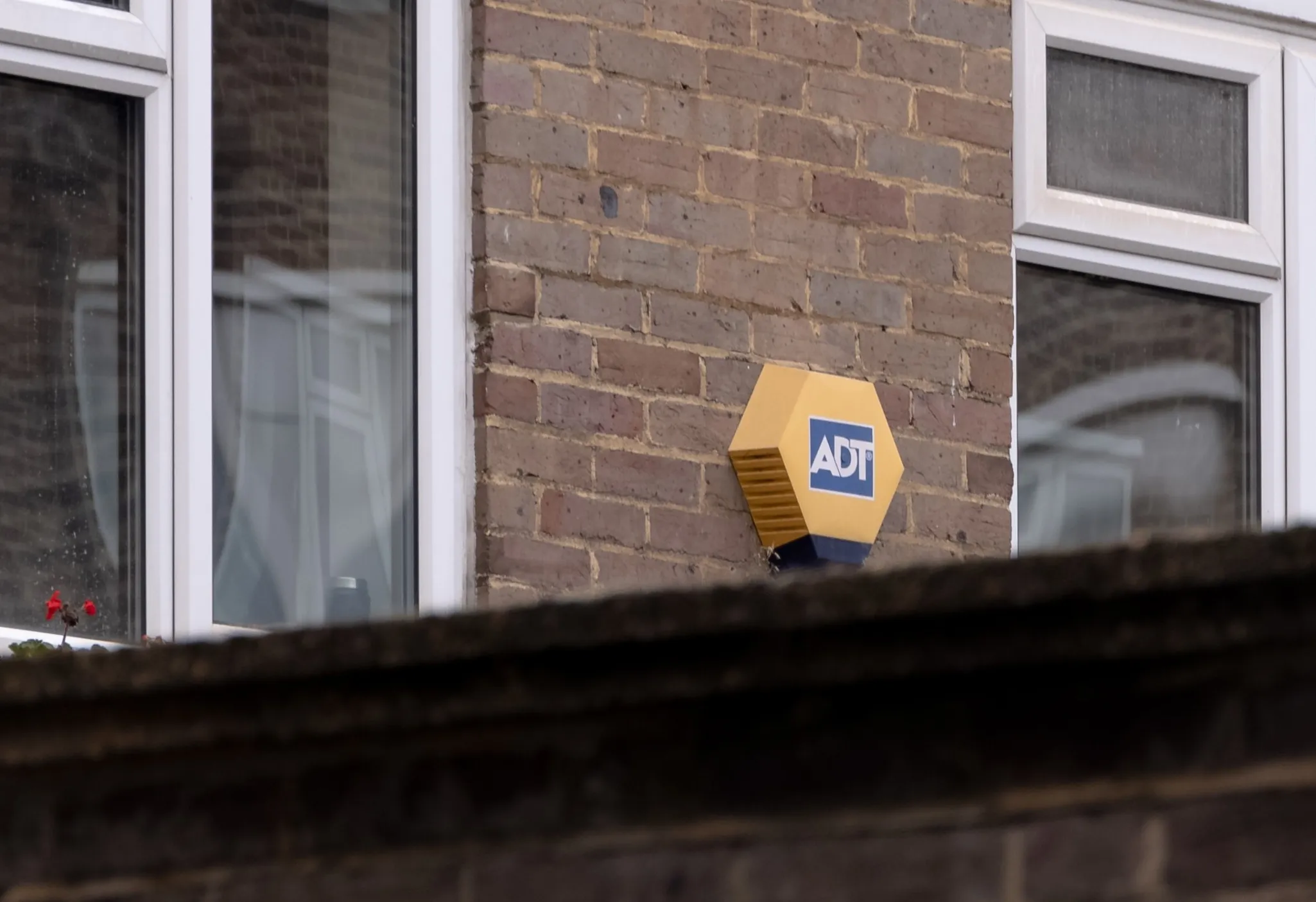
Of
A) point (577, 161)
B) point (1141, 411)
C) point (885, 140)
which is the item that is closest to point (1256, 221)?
point (1141, 411)

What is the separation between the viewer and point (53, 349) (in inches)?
230

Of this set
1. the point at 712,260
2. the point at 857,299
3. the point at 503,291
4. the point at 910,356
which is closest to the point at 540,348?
the point at 503,291

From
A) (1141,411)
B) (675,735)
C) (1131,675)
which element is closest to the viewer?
(1131,675)

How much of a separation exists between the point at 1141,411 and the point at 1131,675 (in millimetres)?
4592

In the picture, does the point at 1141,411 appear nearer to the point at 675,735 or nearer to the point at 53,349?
the point at 53,349

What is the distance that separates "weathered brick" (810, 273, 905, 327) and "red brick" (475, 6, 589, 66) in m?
0.71

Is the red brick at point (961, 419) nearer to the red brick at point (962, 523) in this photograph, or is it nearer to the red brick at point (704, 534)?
the red brick at point (962, 523)

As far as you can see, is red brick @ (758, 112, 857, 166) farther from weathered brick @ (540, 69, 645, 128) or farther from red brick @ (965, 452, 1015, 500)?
red brick @ (965, 452, 1015, 500)

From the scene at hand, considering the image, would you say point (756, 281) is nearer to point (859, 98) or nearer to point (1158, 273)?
point (859, 98)

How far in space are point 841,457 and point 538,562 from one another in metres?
0.75

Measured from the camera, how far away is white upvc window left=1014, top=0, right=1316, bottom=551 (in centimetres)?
716

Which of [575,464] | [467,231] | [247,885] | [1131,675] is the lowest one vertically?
[247,885]

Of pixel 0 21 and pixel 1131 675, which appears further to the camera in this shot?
pixel 0 21

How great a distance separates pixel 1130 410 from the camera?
7.27 meters
